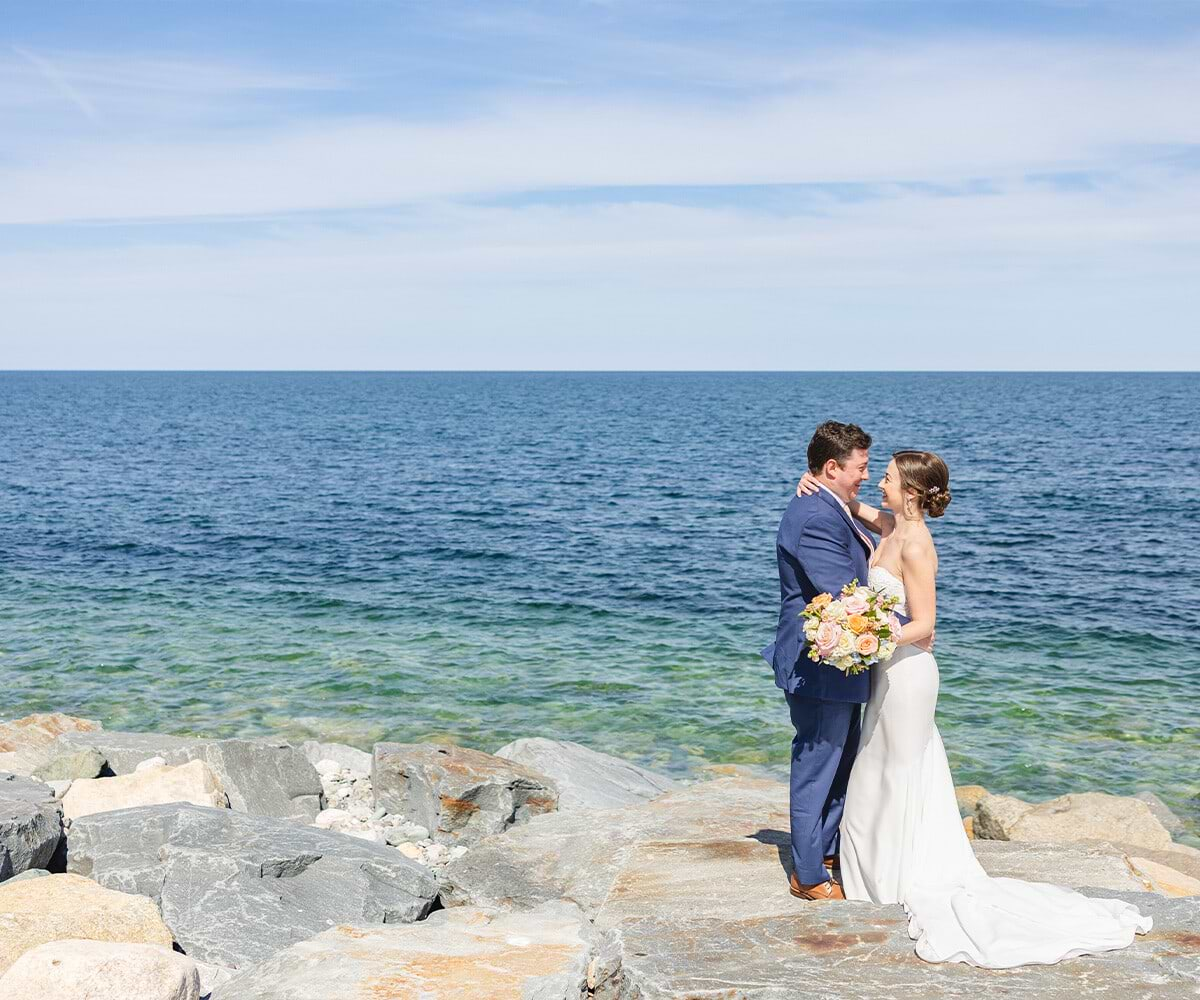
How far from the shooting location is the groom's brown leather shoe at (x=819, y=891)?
22.4ft

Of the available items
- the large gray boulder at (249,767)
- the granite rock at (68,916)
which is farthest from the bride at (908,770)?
the large gray boulder at (249,767)

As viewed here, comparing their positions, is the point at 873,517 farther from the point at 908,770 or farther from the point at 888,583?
the point at 908,770

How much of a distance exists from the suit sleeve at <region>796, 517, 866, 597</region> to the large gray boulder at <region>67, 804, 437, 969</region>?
412cm

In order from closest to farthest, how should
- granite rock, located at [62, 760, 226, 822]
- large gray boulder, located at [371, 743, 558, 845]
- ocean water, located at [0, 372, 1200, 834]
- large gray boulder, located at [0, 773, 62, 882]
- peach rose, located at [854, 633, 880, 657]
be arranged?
peach rose, located at [854, 633, 880, 657] → large gray boulder, located at [0, 773, 62, 882] → granite rock, located at [62, 760, 226, 822] → large gray boulder, located at [371, 743, 558, 845] → ocean water, located at [0, 372, 1200, 834]

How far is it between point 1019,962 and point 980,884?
2.65ft

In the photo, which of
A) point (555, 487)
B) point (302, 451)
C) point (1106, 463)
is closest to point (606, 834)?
point (555, 487)

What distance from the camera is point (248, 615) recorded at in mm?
22547

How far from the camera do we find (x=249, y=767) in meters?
11.9

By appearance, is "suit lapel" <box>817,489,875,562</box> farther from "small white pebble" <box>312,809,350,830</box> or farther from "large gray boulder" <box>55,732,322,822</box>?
"large gray boulder" <box>55,732,322,822</box>

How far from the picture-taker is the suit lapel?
6711 millimetres

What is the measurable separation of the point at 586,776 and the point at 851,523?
20.6ft

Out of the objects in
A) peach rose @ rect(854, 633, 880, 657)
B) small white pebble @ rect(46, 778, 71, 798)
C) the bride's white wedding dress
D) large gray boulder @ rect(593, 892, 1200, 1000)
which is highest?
peach rose @ rect(854, 633, 880, 657)

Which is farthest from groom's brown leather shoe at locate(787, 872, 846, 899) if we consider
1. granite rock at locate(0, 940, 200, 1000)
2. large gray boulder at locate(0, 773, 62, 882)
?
large gray boulder at locate(0, 773, 62, 882)

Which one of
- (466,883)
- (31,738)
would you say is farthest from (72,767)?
(466,883)
